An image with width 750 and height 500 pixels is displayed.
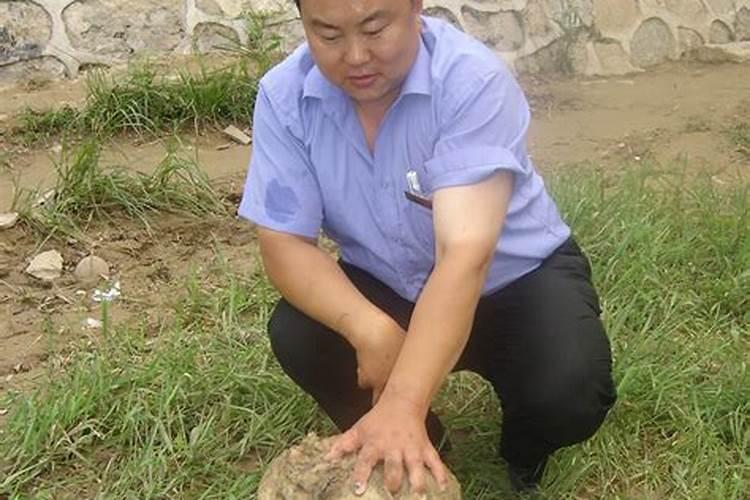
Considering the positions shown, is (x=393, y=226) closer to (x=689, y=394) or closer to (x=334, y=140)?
(x=334, y=140)

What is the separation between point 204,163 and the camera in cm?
461

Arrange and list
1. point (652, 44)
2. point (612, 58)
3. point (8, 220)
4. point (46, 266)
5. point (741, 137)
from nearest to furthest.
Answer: point (46, 266) < point (8, 220) < point (741, 137) < point (612, 58) < point (652, 44)

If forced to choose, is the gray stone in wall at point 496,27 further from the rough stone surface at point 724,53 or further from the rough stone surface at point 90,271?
the rough stone surface at point 90,271

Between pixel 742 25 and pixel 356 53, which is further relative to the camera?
pixel 742 25

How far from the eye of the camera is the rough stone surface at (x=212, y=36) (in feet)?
17.7

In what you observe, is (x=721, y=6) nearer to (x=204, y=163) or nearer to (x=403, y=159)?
(x=204, y=163)

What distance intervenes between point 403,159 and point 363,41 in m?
0.24

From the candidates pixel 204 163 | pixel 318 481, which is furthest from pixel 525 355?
pixel 204 163

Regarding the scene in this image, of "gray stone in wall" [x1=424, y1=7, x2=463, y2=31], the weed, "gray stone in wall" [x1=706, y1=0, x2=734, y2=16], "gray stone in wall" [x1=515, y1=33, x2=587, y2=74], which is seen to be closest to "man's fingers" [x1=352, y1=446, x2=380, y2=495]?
the weed

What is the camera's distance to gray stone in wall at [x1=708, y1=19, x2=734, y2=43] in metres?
6.35

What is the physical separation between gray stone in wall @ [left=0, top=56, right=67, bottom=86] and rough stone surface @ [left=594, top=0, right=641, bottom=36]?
2499 mm

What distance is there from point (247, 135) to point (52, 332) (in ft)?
5.48

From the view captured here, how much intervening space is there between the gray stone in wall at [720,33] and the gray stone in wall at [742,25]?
A: 0.04m

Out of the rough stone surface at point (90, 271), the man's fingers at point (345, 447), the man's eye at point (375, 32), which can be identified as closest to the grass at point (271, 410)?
the rough stone surface at point (90, 271)
